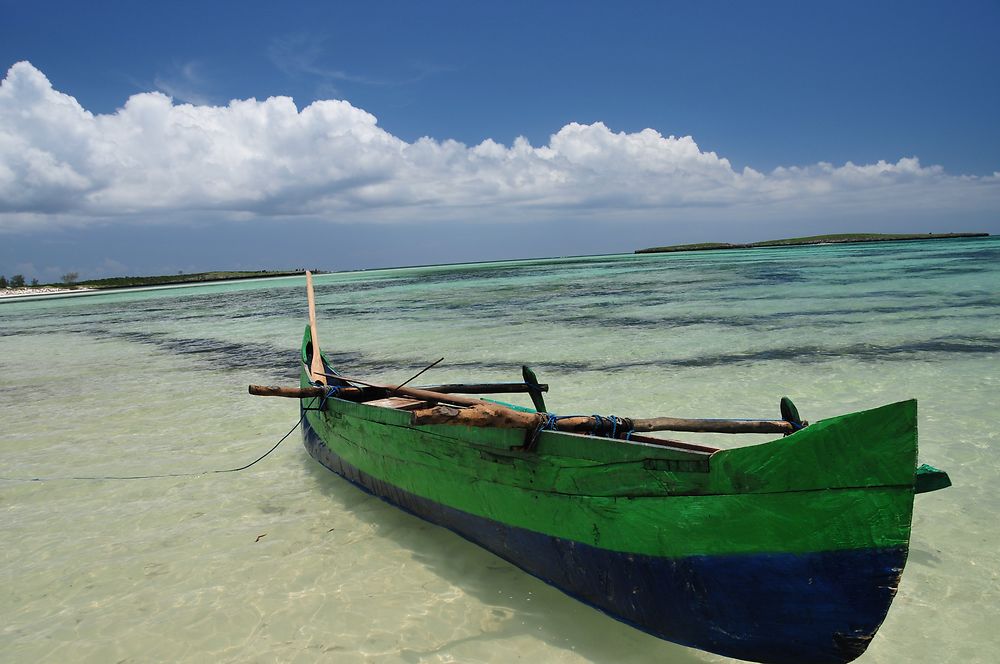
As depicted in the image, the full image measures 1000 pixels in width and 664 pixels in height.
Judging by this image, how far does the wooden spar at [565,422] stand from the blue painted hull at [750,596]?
733mm

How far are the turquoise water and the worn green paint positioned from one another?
757mm

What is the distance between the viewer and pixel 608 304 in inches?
907

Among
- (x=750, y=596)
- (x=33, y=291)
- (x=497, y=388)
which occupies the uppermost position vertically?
(x=33, y=291)

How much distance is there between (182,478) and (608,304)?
62.1ft

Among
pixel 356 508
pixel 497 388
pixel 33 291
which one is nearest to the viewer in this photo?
pixel 356 508

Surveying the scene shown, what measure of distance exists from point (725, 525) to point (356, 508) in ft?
12.0

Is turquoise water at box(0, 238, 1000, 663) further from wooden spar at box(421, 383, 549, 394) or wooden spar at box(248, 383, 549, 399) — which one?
wooden spar at box(421, 383, 549, 394)

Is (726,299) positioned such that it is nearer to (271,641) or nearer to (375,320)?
(375,320)

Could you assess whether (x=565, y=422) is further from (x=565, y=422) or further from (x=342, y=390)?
(x=342, y=390)

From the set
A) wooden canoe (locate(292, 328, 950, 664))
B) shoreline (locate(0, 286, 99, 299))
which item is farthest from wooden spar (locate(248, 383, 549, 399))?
shoreline (locate(0, 286, 99, 299))

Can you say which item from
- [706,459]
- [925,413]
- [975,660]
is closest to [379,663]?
[706,459]

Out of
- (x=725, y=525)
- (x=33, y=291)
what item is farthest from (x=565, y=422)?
(x=33, y=291)

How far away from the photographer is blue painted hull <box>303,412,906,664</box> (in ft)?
8.22

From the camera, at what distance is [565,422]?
3451 mm
